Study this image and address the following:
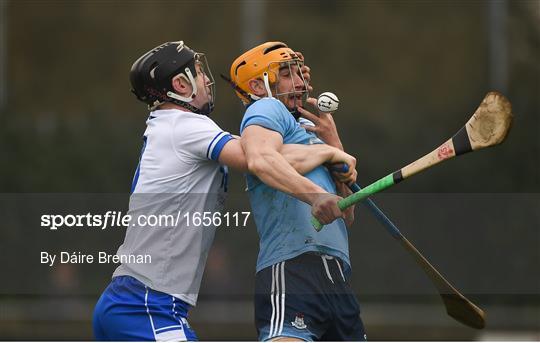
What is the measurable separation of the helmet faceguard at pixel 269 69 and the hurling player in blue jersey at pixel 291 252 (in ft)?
0.59

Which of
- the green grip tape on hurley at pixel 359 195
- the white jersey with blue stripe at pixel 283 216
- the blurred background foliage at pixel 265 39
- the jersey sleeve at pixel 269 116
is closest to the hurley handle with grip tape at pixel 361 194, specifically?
the green grip tape on hurley at pixel 359 195

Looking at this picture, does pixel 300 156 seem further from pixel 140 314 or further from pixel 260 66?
pixel 140 314

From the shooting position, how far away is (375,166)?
13.4m

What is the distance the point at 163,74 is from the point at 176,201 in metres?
0.59

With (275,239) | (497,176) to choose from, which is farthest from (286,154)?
(497,176)

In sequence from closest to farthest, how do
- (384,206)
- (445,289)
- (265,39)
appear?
(445,289), (384,206), (265,39)

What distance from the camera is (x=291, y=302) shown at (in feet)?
17.1

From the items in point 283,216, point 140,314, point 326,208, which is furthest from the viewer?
point 283,216

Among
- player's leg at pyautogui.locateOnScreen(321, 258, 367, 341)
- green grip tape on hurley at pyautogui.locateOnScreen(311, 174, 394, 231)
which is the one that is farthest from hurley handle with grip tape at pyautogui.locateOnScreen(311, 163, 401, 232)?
player's leg at pyautogui.locateOnScreen(321, 258, 367, 341)

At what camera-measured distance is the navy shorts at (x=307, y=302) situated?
520 centimetres

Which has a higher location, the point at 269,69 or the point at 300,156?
the point at 269,69

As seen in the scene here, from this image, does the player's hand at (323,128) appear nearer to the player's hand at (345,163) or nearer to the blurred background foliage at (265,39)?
the player's hand at (345,163)

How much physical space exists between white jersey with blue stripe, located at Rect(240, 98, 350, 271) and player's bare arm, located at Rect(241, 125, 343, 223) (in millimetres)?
181

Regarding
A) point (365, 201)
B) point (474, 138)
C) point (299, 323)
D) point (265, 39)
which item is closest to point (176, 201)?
point (299, 323)
